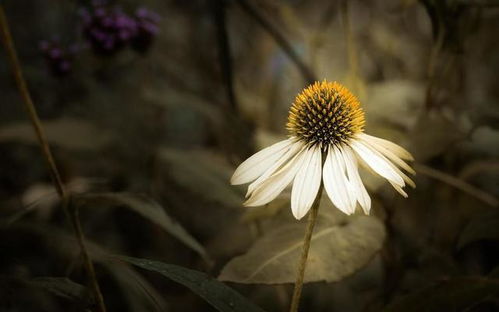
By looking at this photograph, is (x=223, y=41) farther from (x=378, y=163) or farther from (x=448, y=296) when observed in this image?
(x=448, y=296)

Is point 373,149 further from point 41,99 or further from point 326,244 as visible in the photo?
point 41,99

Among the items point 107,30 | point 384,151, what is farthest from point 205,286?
point 107,30

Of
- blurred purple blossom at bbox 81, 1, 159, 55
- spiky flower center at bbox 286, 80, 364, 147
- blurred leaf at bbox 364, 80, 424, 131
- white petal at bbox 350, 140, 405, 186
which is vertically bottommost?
white petal at bbox 350, 140, 405, 186

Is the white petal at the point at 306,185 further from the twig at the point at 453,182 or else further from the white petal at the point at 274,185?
the twig at the point at 453,182

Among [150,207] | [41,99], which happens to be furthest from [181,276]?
[41,99]

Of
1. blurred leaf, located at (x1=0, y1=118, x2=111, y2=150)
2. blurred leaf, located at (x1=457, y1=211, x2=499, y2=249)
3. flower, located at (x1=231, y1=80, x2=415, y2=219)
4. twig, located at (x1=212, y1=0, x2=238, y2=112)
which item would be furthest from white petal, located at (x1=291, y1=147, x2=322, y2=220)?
blurred leaf, located at (x1=0, y1=118, x2=111, y2=150)

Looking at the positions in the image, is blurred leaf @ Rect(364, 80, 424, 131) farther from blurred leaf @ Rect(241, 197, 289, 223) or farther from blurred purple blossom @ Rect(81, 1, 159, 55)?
blurred purple blossom @ Rect(81, 1, 159, 55)
